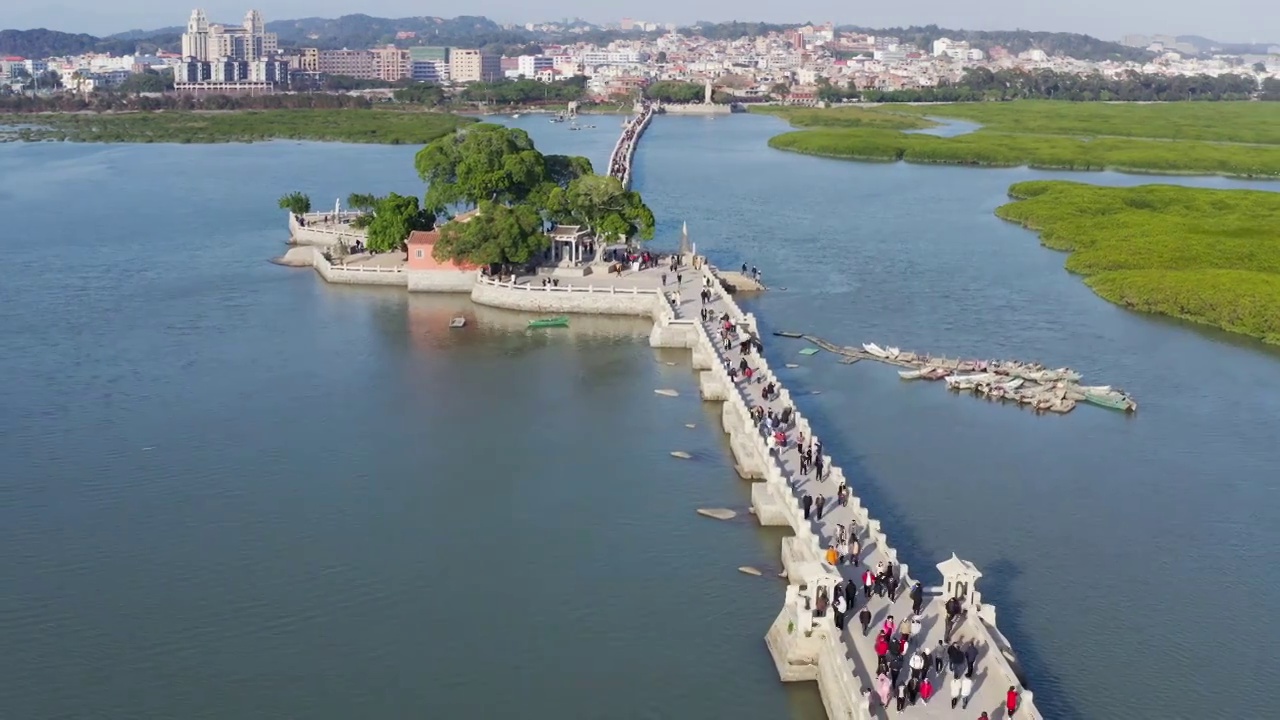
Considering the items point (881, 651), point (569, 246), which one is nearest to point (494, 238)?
point (569, 246)

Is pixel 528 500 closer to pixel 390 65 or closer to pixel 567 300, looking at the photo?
pixel 567 300

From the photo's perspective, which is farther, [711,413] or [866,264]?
[866,264]

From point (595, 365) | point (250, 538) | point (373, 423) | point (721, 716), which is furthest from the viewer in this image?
point (595, 365)

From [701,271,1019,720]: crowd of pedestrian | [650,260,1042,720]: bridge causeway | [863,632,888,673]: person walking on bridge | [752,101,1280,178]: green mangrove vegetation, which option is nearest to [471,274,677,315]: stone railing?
[650,260,1042,720]: bridge causeway

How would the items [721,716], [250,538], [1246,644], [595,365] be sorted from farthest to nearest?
[595,365], [250,538], [1246,644], [721,716]

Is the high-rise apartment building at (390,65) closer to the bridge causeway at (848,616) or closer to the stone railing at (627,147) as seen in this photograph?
the stone railing at (627,147)

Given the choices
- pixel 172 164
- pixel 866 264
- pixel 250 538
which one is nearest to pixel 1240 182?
pixel 866 264

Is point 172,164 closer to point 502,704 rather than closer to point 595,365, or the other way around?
point 595,365
